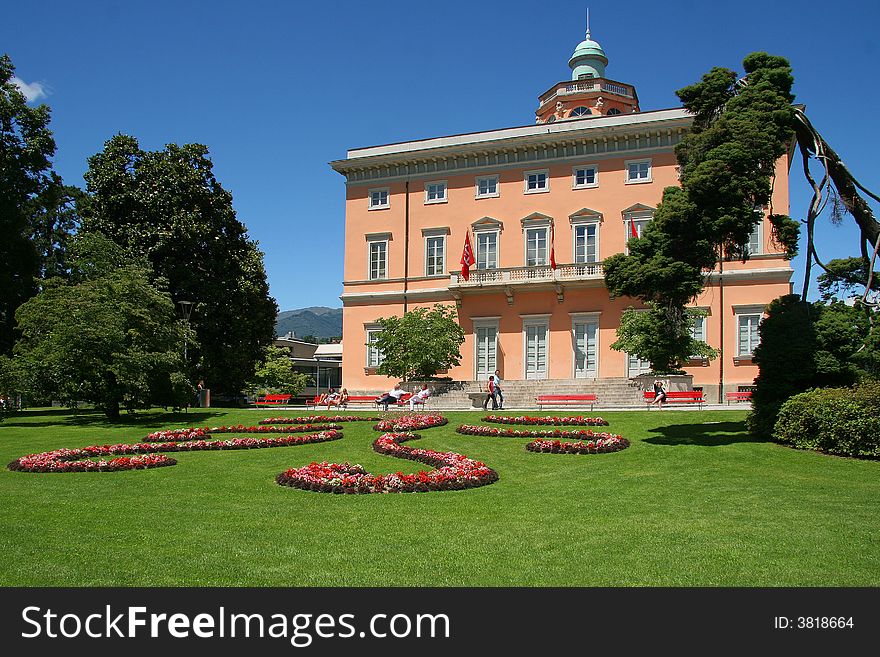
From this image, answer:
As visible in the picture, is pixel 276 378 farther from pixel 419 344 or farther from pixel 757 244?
pixel 757 244

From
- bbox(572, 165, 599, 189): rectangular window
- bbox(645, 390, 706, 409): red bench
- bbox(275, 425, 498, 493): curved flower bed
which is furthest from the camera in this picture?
bbox(572, 165, 599, 189): rectangular window

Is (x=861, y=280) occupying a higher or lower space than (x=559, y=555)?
higher

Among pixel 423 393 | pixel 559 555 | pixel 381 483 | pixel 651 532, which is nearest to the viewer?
pixel 559 555

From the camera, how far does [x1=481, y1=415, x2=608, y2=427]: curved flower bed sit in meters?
20.4

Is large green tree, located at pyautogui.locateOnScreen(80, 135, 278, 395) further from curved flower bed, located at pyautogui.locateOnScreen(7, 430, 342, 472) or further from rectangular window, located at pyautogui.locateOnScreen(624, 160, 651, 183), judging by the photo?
rectangular window, located at pyautogui.locateOnScreen(624, 160, 651, 183)

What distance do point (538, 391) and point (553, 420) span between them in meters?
13.0

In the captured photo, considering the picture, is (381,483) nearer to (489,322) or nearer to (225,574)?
(225,574)

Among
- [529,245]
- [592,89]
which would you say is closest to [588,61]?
[592,89]

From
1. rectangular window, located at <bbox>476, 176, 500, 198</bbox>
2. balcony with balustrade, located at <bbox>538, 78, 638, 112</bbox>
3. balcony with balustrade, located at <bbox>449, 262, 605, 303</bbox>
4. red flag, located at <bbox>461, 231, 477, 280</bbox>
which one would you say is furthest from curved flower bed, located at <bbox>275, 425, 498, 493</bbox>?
balcony with balustrade, located at <bbox>538, 78, 638, 112</bbox>

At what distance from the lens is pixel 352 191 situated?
41625mm

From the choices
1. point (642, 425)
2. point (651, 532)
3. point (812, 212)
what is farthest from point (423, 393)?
point (651, 532)

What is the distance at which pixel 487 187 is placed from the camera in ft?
129

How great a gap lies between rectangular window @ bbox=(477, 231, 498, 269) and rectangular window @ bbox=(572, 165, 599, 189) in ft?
16.5

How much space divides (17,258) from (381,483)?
2840cm
